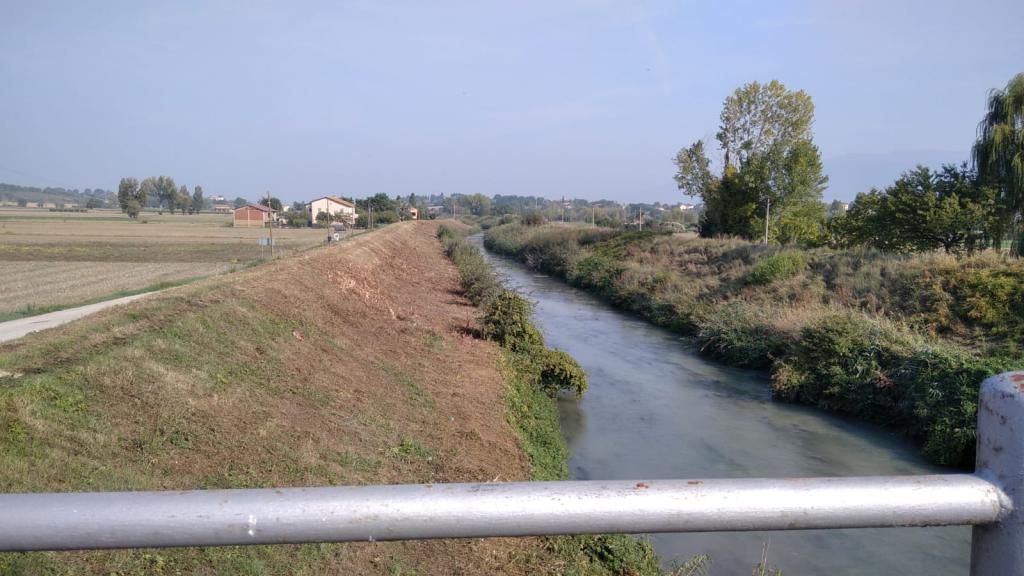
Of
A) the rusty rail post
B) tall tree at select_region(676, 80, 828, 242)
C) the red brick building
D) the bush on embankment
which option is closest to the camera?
the rusty rail post

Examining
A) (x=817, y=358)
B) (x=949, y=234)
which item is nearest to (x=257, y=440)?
(x=817, y=358)

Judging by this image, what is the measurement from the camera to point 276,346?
12.2 meters

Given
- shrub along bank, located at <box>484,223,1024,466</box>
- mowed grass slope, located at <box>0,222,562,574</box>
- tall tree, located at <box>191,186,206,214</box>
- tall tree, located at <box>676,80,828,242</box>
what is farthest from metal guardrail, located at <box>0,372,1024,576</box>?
tall tree, located at <box>191,186,206,214</box>

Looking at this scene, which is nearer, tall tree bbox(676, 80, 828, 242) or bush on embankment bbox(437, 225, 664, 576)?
bush on embankment bbox(437, 225, 664, 576)

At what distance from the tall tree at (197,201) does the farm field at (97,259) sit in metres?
99.4

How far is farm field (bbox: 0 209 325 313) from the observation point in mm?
26922

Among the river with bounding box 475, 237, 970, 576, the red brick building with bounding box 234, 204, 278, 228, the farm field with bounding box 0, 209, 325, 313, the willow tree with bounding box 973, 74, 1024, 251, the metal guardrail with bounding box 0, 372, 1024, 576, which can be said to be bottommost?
the river with bounding box 475, 237, 970, 576

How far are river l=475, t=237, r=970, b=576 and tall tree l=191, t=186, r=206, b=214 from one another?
537ft

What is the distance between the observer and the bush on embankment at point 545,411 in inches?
314

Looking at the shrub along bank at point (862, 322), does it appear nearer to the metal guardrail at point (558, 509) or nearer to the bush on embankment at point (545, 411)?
the bush on embankment at point (545, 411)

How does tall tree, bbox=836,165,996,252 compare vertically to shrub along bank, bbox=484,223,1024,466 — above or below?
above

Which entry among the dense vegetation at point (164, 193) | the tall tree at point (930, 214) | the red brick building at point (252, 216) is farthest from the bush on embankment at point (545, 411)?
the dense vegetation at point (164, 193)

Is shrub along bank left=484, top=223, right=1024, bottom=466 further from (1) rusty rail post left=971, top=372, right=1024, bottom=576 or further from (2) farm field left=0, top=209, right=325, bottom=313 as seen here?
(2) farm field left=0, top=209, right=325, bottom=313

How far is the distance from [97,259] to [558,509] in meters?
47.7
